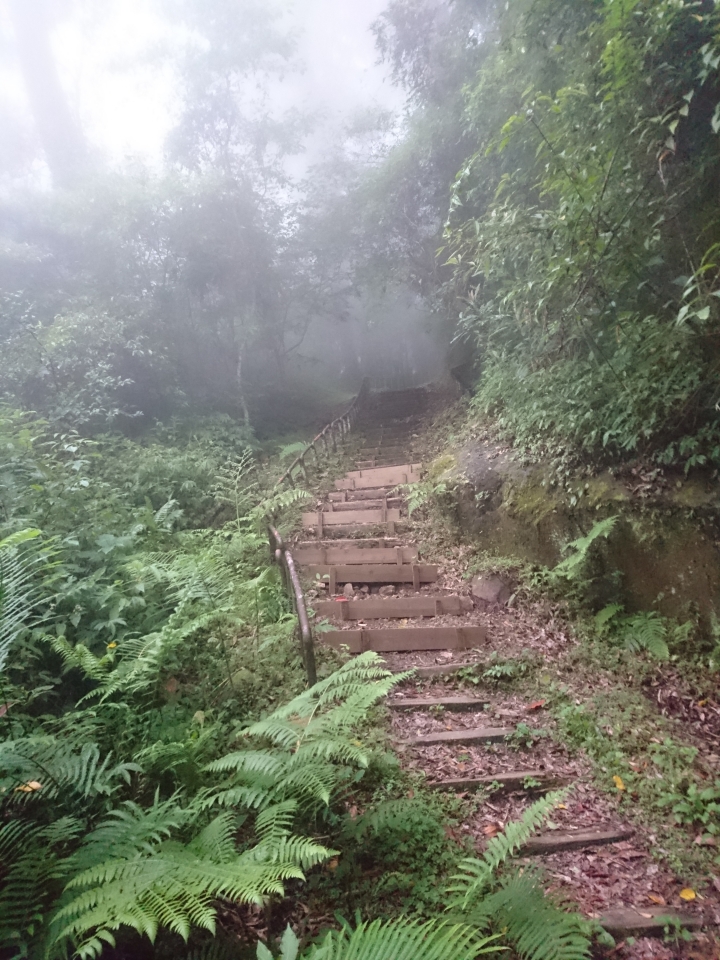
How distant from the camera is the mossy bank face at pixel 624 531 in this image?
181 inches

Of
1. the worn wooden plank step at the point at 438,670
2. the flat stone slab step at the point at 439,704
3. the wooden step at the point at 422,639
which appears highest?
the wooden step at the point at 422,639

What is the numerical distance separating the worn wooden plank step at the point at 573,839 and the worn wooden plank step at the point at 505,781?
1.15 feet

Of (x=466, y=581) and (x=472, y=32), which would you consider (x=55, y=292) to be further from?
(x=466, y=581)

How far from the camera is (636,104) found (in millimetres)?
4504

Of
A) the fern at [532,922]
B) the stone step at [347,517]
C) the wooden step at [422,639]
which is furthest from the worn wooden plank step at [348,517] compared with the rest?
the fern at [532,922]

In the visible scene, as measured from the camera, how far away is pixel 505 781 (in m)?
3.44

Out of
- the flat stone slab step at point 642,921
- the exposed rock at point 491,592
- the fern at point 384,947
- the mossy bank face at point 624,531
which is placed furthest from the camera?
the exposed rock at point 491,592

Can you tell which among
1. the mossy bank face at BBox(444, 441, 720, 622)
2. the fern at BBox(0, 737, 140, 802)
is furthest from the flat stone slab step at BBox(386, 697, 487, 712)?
the fern at BBox(0, 737, 140, 802)

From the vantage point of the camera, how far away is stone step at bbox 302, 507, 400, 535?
8.15 metres

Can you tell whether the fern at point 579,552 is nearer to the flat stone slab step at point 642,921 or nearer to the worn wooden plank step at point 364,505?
the flat stone slab step at point 642,921

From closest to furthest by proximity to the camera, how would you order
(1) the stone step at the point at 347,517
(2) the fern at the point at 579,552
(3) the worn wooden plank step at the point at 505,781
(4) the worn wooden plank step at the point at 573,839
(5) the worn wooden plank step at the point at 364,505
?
(4) the worn wooden plank step at the point at 573,839 < (3) the worn wooden plank step at the point at 505,781 < (2) the fern at the point at 579,552 < (1) the stone step at the point at 347,517 < (5) the worn wooden plank step at the point at 364,505

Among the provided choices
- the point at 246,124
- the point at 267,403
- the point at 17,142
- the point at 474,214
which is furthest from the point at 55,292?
the point at 474,214

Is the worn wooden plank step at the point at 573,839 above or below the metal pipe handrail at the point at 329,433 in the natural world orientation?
below

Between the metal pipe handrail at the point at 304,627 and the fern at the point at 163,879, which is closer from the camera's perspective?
the fern at the point at 163,879
